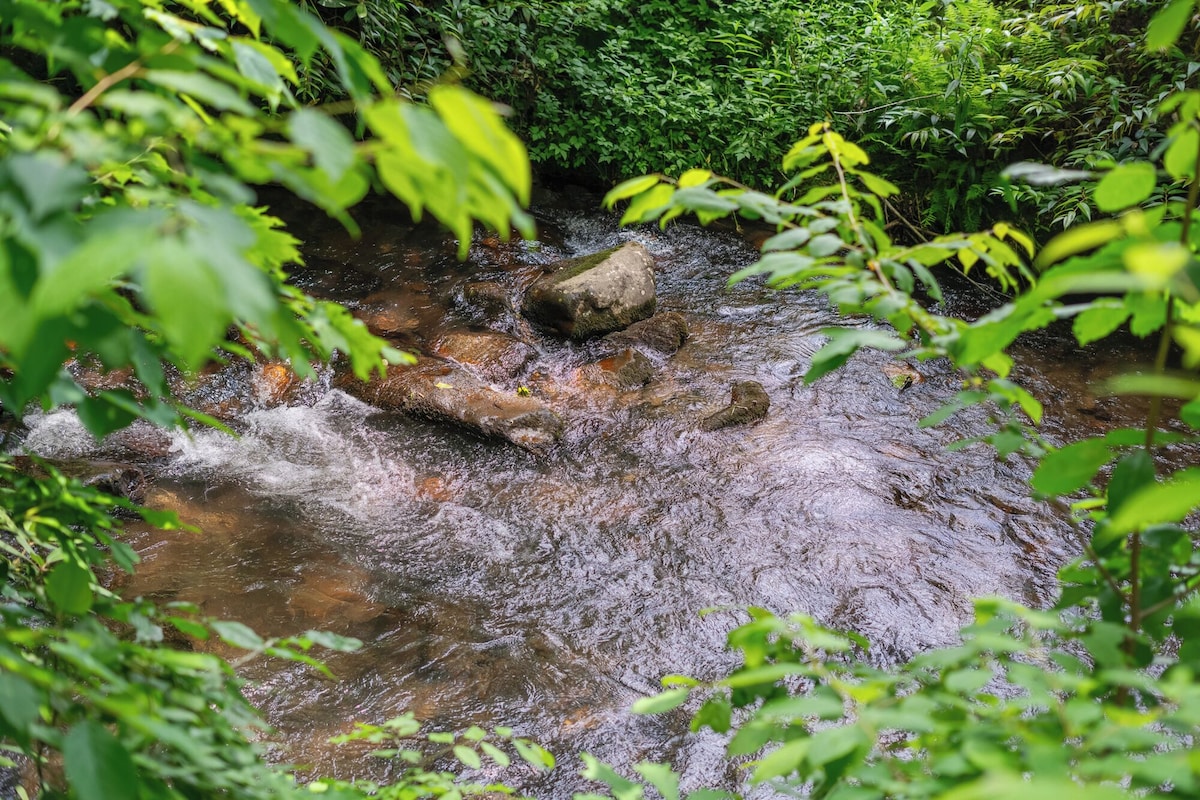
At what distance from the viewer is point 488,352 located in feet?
18.7

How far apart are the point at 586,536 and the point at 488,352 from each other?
209 cm

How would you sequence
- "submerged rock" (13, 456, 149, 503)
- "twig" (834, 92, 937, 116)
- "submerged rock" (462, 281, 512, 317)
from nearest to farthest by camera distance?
1. "submerged rock" (13, 456, 149, 503)
2. "submerged rock" (462, 281, 512, 317)
3. "twig" (834, 92, 937, 116)

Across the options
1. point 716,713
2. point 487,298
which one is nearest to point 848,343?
point 716,713

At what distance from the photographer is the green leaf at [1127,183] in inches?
38.6

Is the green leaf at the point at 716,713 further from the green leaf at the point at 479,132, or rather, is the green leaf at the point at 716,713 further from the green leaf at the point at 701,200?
the green leaf at the point at 479,132

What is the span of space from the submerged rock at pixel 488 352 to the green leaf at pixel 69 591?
4.45 metres

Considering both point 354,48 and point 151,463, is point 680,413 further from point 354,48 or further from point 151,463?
point 354,48

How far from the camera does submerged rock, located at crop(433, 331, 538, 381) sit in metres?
5.59

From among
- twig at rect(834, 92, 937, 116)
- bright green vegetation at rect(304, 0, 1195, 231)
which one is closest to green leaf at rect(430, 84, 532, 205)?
bright green vegetation at rect(304, 0, 1195, 231)

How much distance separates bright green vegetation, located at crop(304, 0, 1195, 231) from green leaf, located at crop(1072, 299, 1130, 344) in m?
5.54

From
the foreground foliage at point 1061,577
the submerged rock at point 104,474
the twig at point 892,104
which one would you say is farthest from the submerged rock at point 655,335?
the foreground foliage at point 1061,577

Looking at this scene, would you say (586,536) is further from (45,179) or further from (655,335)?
(45,179)

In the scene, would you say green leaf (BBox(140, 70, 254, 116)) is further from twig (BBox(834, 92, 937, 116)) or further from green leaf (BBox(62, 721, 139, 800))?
twig (BBox(834, 92, 937, 116))

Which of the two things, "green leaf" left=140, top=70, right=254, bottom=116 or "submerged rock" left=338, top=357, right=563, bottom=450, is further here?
"submerged rock" left=338, top=357, right=563, bottom=450
